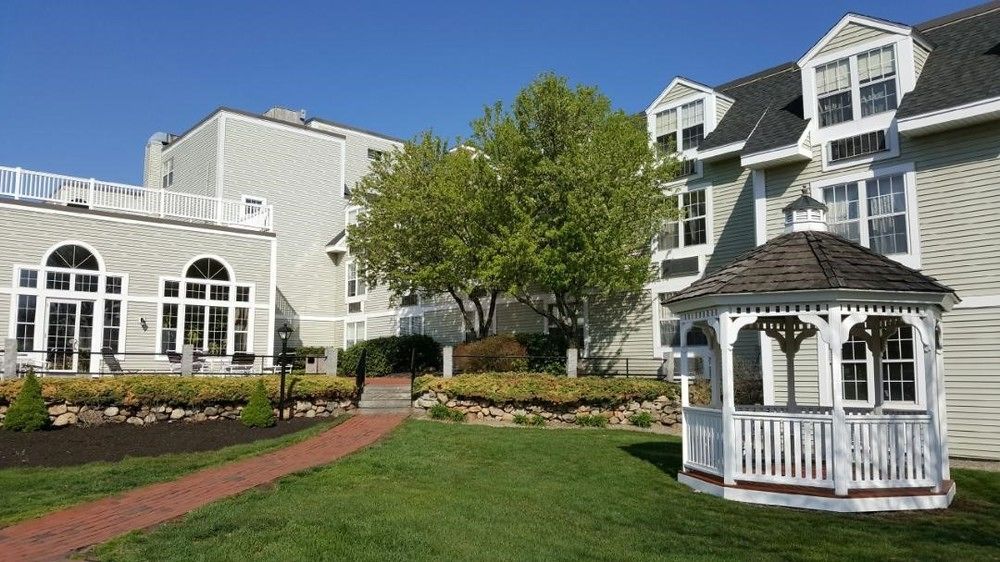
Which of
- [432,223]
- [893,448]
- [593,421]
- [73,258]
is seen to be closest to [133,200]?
[73,258]

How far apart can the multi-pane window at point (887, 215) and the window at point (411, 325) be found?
17355mm

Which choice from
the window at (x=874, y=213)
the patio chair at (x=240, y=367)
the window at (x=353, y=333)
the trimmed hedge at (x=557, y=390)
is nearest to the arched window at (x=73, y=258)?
the patio chair at (x=240, y=367)

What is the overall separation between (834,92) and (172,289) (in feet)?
64.9

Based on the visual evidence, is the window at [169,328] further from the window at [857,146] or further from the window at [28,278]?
the window at [857,146]

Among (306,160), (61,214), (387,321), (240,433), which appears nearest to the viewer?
(240,433)

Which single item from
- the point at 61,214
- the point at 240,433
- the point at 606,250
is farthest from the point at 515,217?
the point at 61,214

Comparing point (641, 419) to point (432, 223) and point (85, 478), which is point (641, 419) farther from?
point (85, 478)

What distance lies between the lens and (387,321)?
97.9 feet

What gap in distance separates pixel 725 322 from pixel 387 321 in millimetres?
21262

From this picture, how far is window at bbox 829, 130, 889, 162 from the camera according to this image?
1558cm

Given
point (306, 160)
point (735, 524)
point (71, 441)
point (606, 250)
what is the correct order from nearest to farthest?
point (735, 524)
point (71, 441)
point (606, 250)
point (306, 160)

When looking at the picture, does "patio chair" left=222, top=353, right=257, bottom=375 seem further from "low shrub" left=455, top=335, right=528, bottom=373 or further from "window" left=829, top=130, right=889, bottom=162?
"window" left=829, top=130, right=889, bottom=162

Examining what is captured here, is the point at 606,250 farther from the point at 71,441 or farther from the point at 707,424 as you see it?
the point at 71,441

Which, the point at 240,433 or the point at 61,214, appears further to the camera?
the point at 61,214
